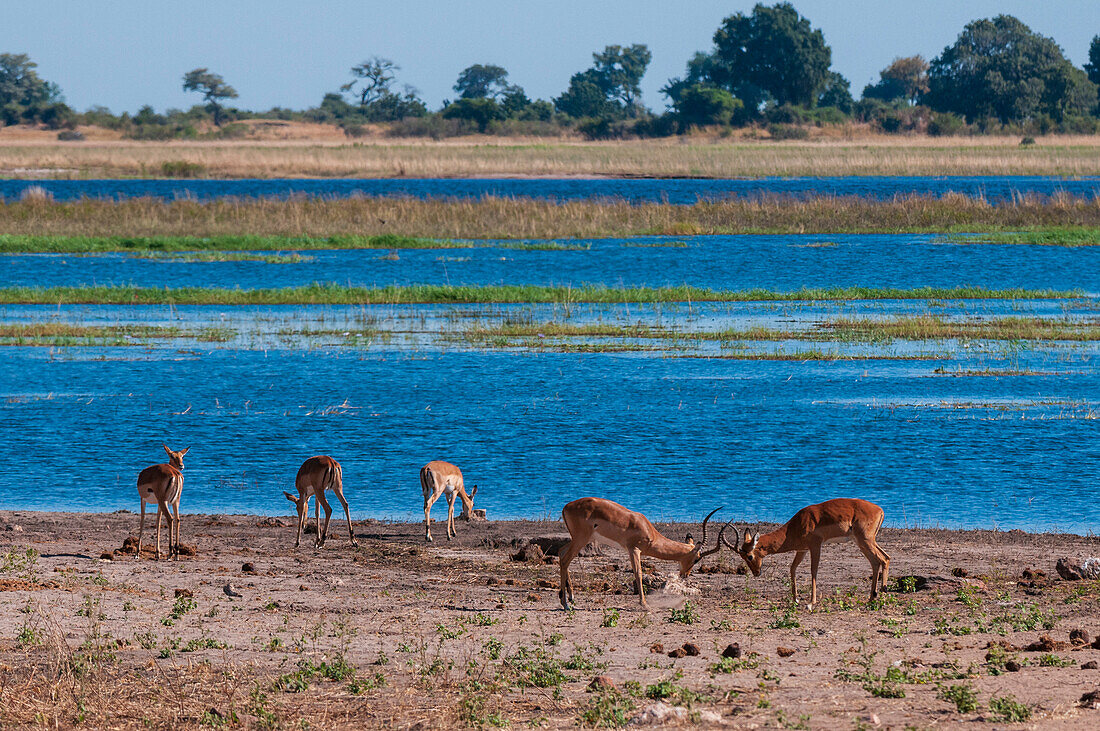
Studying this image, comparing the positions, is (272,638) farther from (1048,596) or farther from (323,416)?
(323,416)

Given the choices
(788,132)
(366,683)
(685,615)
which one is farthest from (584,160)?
(366,683)

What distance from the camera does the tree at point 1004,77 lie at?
113m

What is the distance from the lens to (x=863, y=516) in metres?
9.89

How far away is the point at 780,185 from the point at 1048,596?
6246 cm

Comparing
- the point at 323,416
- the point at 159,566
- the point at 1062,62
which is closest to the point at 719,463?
the point at 323,416

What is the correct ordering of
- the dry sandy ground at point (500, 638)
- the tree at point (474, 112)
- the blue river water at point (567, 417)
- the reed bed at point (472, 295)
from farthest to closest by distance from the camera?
the tree at point (474, 112)
the reed bed at point (472, 295)
the blue river water at point (567, 417)
the dry sandy ground at point (500, 638)

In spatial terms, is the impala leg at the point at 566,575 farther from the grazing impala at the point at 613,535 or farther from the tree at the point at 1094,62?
the tree at the point at 1094,62

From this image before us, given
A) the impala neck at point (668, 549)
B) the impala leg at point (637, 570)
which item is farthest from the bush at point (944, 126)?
the impala leg at point (637, 570)

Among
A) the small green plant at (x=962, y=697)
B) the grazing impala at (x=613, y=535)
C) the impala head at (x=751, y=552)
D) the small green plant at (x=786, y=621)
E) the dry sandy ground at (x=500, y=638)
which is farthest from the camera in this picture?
the impala head at (x=751, y=552)

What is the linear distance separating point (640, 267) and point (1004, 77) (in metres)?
87.3

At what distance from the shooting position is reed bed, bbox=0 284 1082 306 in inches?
1238

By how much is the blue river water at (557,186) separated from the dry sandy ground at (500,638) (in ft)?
167

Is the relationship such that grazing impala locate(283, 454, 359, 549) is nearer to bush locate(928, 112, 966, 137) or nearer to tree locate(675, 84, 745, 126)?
bush locate(928, 112, 966, 137)

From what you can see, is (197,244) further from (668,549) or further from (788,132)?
(788,132)
